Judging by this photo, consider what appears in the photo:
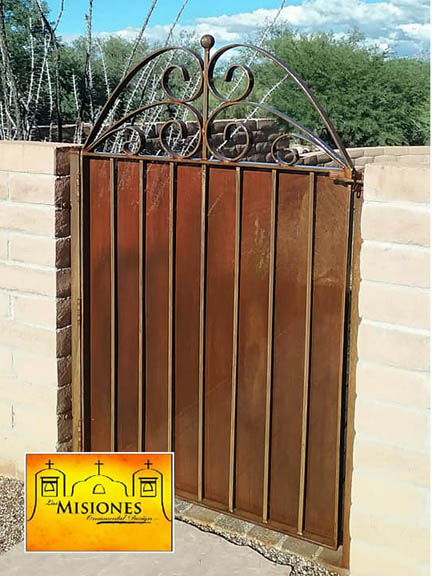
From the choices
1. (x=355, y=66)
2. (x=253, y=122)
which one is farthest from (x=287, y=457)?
(x=355, y=66)

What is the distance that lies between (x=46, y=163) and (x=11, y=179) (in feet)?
0.82

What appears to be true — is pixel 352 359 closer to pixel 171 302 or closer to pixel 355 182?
pixel 355 182

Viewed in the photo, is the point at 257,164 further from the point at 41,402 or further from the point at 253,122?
the point at 253,122

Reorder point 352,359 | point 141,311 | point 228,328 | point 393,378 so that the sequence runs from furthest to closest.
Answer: point 141,311 < point 228,328 < point 352,359 < point 393,378

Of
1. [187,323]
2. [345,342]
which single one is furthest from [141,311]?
[345,342]

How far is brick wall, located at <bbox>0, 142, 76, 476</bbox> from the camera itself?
12.5 feet

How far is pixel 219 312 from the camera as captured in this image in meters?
3.55

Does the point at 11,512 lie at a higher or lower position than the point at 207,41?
lower

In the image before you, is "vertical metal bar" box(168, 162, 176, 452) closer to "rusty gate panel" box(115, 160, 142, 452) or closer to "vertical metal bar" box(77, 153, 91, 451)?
"rusty gate panel" box(115, 160, 142, 452)

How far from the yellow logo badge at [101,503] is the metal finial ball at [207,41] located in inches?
70.6

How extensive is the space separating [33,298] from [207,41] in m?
1.44

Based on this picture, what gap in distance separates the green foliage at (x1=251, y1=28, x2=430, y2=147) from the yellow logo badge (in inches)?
556

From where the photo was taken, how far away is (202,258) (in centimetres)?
354

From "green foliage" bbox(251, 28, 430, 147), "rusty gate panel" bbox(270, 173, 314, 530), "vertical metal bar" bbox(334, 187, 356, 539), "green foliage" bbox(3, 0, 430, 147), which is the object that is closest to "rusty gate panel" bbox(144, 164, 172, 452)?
"rusty gate panel" bbox(270, 173, 314, 530)
